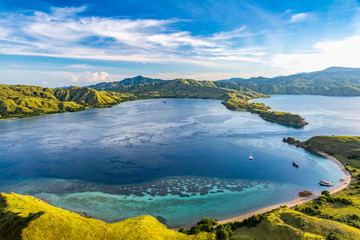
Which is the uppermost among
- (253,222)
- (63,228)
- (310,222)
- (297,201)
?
(63,228)

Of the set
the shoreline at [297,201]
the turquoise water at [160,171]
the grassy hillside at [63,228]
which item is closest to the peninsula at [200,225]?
the grassy hillside at [63,228]

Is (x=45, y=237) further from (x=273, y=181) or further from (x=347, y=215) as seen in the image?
(x=273, y=181)

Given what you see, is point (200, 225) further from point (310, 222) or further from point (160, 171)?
point (160, 171)

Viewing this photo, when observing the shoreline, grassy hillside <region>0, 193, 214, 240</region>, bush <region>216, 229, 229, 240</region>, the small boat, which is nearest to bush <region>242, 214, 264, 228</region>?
the shoreline

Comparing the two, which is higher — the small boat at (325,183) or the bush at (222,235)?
the bush at (222,235)

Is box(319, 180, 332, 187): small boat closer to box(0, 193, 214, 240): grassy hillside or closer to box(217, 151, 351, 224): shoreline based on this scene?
box(217, 151, 351, 224): shoreline

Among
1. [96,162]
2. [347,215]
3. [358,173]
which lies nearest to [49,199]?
[96,162]

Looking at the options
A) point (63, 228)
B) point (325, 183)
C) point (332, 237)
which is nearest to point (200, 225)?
point (332, 237)

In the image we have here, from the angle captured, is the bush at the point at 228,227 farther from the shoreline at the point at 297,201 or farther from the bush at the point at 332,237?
the bush at the point at 332,237
